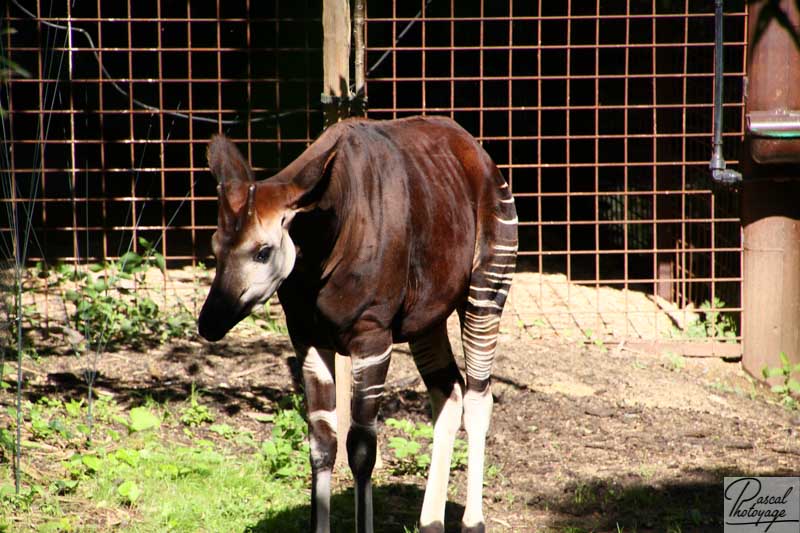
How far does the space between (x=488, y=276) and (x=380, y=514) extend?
1.09m

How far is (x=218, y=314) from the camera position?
284 cm

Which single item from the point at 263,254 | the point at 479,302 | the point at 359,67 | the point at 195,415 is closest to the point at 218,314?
the point at 263,254

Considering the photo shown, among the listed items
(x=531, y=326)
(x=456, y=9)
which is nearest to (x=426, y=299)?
(x=531, y=326)

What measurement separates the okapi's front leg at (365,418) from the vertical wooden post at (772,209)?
3564 millimetres

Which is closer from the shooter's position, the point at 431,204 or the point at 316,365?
the point at 316,365

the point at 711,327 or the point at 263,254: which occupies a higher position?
the point at 263,254

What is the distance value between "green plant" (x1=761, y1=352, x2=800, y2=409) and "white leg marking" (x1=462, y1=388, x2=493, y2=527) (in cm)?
285

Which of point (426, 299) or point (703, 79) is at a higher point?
point (703, 79)

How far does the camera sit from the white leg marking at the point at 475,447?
385 centimetres

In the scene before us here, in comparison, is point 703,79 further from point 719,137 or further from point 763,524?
point 763,524

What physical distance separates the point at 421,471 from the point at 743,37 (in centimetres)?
411

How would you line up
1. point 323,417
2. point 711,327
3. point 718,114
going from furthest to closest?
point 711,327, point 718,114, point 323,417

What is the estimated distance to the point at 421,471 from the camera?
4.64 m

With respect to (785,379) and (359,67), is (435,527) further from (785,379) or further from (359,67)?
(785,379)
